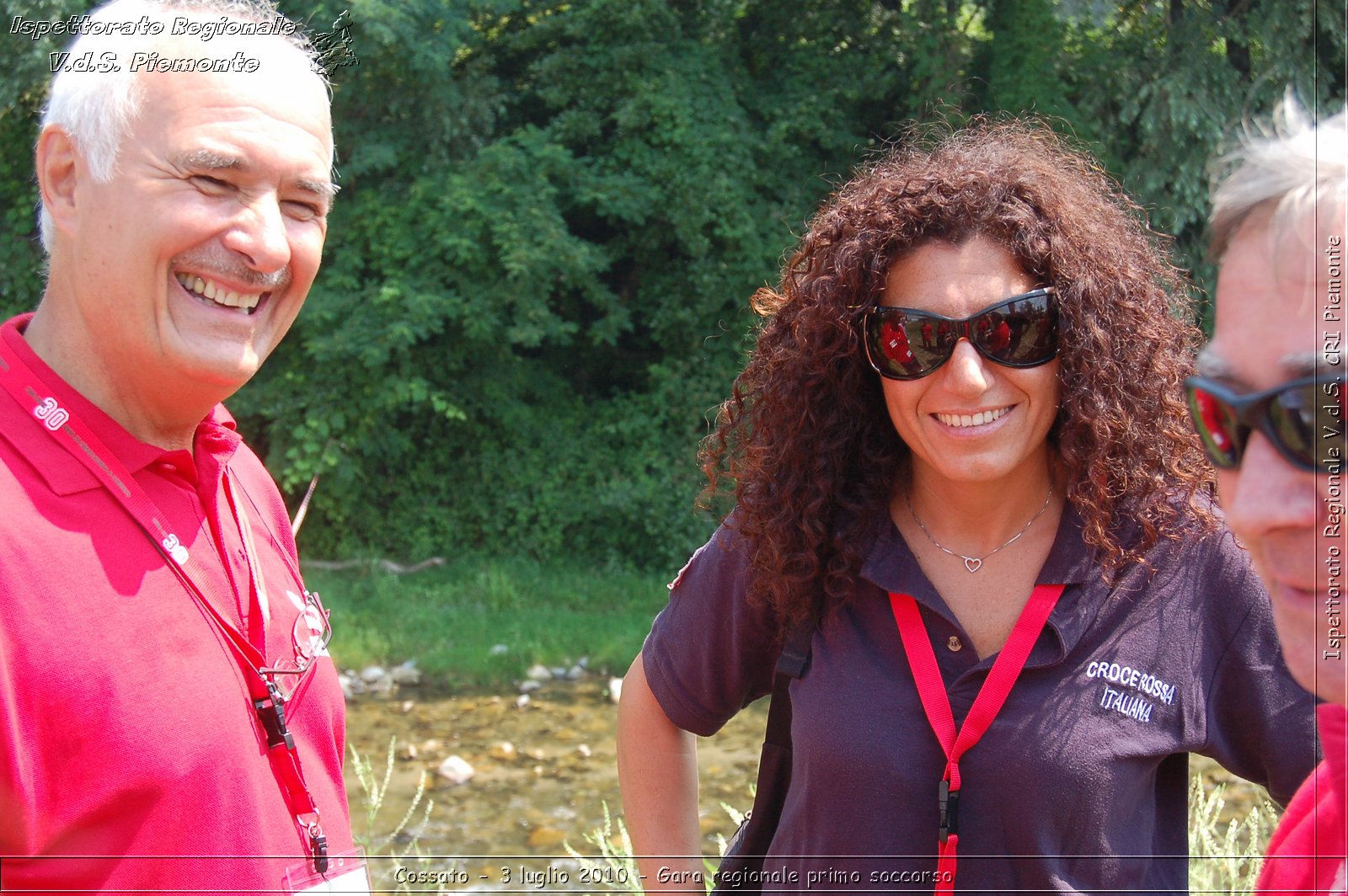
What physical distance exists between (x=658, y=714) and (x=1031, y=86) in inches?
364

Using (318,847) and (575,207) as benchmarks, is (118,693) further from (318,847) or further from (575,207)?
(575,207)

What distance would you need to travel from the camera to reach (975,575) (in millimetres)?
2006

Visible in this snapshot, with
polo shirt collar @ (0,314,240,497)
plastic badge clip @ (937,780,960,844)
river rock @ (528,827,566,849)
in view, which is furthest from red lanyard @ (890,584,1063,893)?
river rock @ (528,827,566,849)

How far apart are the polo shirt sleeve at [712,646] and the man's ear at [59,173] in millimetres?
1249

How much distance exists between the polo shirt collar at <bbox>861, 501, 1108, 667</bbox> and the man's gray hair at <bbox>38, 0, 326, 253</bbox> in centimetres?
144

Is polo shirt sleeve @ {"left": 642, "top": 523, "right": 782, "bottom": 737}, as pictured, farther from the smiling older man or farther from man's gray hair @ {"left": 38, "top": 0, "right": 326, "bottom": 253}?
man's gray hair @ {"left": 38, "top": 0, "right": 326, "bottom": 253}

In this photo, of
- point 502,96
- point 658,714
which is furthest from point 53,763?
point 502,96

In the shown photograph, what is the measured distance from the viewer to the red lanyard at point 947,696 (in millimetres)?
1776

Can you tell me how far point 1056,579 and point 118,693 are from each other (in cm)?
149

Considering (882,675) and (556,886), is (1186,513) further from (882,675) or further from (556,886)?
(556,886)

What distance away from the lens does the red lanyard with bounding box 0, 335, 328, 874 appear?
1.73 meters

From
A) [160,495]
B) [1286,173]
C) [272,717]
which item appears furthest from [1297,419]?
[160,495]

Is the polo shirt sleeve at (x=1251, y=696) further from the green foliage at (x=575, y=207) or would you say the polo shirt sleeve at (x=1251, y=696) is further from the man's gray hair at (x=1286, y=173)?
the green foliage at (x=575, y=207)

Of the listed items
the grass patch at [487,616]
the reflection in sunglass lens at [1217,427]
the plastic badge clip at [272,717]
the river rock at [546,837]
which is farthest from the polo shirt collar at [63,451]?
the grass patch at [487,616]
